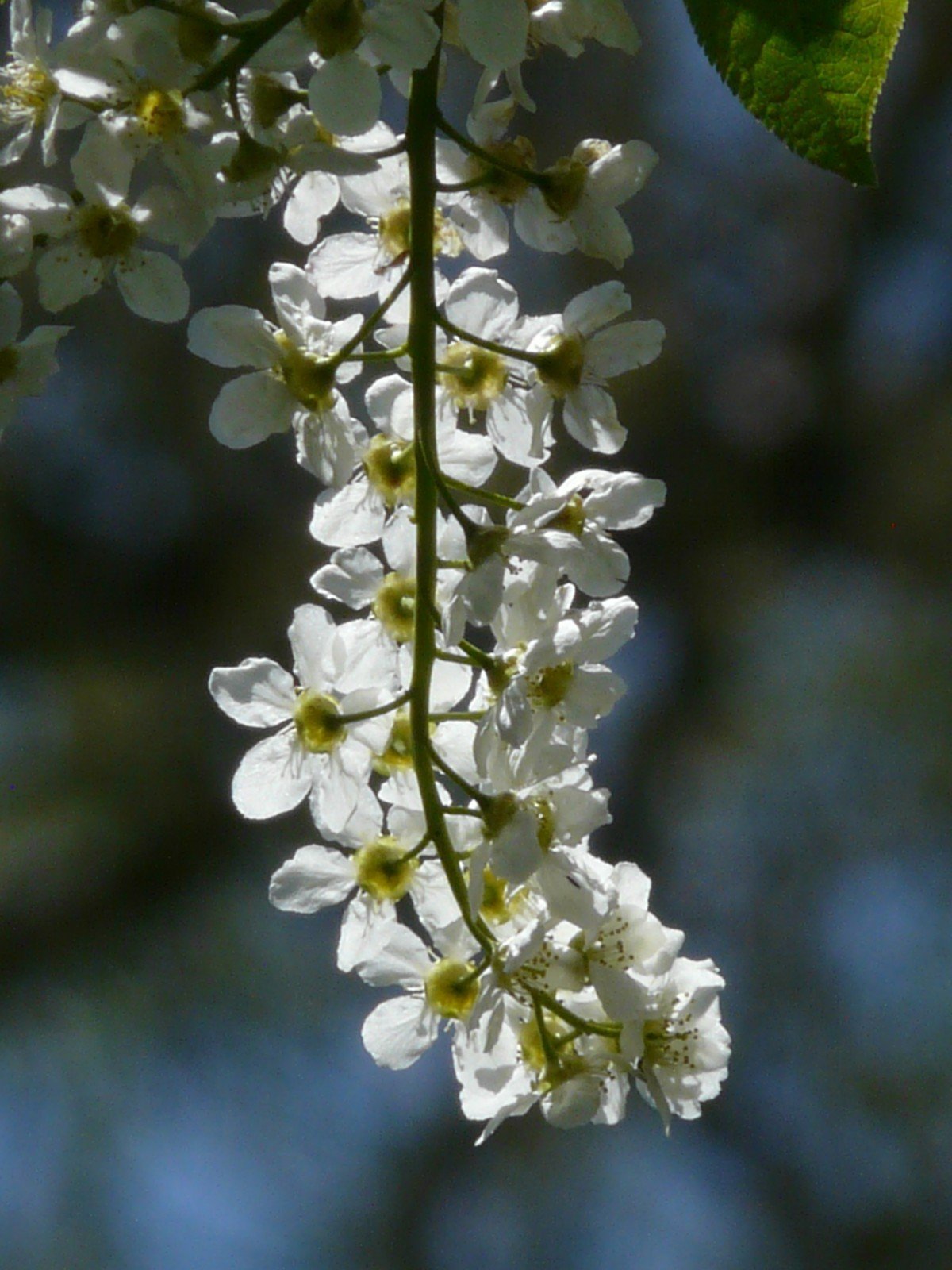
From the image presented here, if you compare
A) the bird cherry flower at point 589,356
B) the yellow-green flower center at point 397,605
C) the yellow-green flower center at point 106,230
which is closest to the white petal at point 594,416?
the bird cherry flower at point 589,356

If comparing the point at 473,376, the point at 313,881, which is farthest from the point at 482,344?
the point at 313,881

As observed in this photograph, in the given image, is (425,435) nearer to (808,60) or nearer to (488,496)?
(488,496)

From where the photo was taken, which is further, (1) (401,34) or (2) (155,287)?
(2) (155,287)

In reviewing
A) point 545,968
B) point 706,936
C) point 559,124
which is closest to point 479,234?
point 545,968

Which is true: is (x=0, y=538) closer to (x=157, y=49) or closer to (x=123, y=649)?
(x=123, y=649)

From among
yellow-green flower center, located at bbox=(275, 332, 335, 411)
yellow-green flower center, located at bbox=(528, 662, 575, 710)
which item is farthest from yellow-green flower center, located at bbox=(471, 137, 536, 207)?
yellow-green flower center, located at bbox=(528, 662, 575, 710)

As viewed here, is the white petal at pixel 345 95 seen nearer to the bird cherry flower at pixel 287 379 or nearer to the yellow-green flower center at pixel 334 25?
the yellow-green flower center at pixel 334 25
